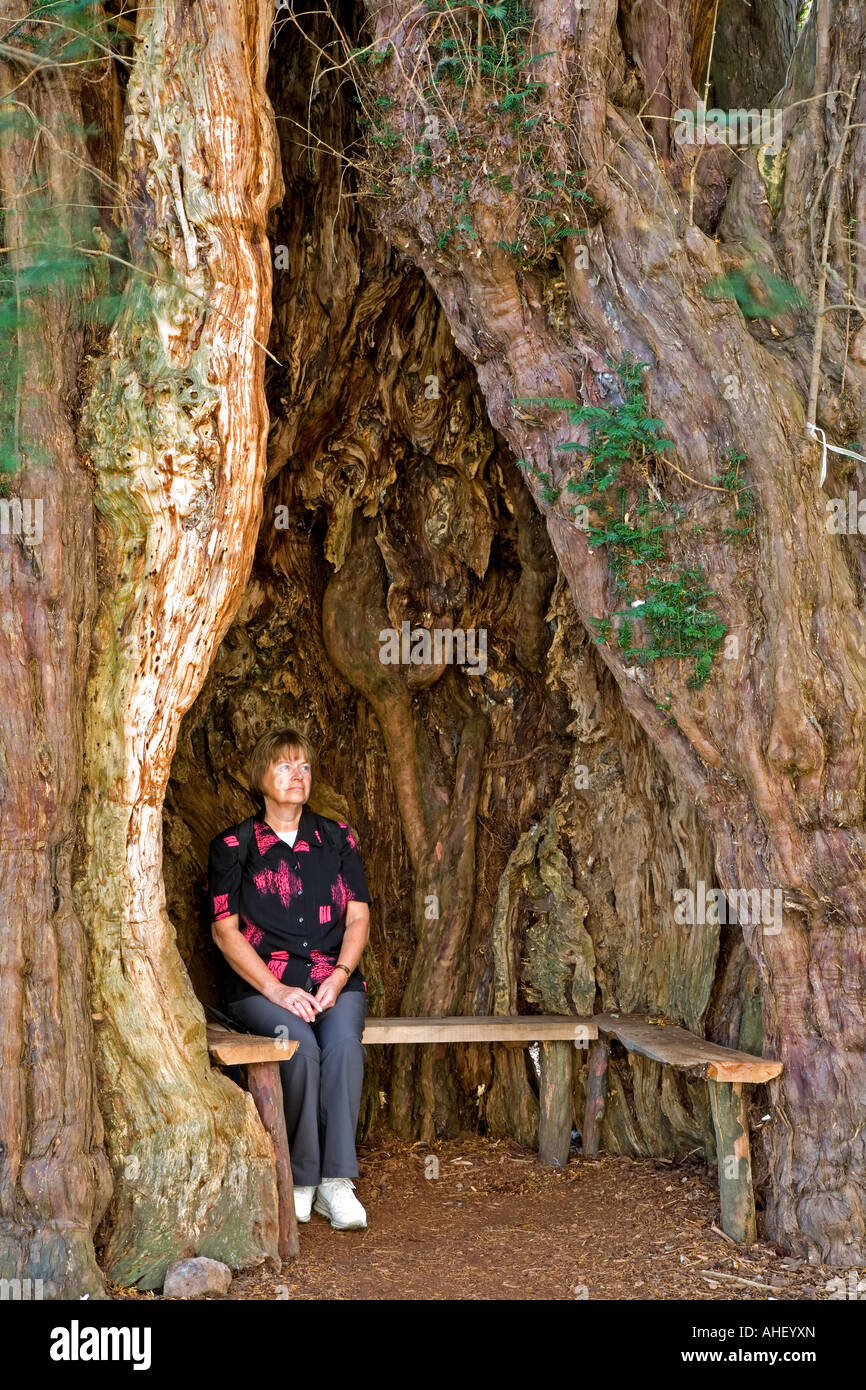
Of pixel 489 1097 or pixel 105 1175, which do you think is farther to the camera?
pixel 489 1097

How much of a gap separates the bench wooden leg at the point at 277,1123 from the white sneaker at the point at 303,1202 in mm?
178

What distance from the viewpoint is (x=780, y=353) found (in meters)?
4.15

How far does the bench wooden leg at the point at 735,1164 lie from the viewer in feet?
12.8

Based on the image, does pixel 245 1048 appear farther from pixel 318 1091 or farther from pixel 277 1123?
→ pixel 318 1091

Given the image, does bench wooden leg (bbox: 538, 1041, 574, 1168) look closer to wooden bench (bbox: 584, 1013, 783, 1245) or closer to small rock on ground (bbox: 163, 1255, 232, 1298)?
wooden bench (bbox: 584, 1013, 783, 1245)

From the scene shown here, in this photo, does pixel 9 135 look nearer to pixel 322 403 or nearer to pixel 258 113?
pixel 258 113

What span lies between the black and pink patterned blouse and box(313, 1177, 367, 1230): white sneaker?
0.64 m

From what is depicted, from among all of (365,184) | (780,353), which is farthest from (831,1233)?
(365,184)

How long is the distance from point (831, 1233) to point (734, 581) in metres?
1.94

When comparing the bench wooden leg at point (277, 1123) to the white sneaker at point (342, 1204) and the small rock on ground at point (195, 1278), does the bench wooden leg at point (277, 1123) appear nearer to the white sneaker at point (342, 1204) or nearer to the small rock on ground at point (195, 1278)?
the white sneaker at point (342, 1204)

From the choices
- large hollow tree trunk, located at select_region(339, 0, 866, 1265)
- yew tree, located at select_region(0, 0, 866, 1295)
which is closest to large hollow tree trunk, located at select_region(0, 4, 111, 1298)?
yew tree, located at select_region(0, 0, 866, 1295)

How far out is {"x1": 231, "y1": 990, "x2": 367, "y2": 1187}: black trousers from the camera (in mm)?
4098

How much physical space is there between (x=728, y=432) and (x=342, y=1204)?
2.73 m

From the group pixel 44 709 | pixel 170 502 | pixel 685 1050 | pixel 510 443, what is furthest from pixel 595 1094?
pixel 170 502
